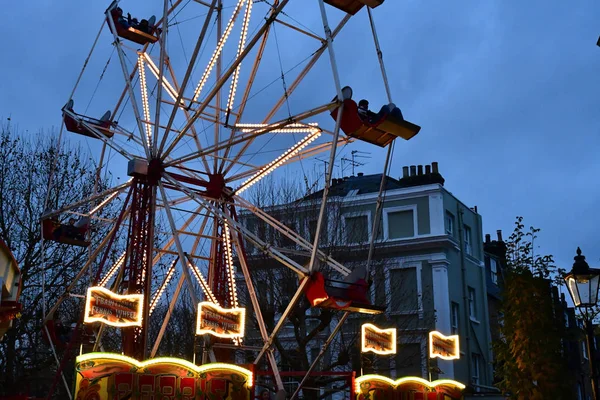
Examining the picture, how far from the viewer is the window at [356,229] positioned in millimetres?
30078

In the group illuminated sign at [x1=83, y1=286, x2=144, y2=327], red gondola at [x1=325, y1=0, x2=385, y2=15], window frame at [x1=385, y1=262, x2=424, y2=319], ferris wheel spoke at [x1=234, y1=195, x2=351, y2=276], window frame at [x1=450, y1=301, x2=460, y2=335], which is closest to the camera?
illuminated sign at [x1=83, y1=286, x2=144, y2=327]

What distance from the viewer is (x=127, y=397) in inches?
589

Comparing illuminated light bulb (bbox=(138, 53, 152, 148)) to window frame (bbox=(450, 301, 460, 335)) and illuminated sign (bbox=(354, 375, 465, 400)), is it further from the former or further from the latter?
window frame (bbox=(450, 301, 460, 335))

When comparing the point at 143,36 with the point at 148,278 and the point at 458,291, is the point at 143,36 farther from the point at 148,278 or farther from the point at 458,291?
the point at 458,291

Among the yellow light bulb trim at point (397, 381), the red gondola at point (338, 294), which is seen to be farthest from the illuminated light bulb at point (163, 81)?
the yellow light bulb trim at point (397, 381)

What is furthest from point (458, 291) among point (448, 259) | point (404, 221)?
point (404, 221)

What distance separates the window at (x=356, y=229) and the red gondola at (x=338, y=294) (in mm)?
14090

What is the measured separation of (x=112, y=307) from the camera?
50.3 feet

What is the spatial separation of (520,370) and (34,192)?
18.4 m

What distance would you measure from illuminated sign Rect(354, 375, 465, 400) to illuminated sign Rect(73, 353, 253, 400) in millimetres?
3832

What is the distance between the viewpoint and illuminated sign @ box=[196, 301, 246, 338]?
16031 millimetres

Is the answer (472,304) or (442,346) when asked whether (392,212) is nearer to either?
(472,304)

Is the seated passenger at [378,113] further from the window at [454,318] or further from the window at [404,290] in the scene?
the window at [454,318]

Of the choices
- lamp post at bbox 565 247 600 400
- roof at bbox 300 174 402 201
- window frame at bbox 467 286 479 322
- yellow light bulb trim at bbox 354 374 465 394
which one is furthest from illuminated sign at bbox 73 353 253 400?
window frame at bbox 467 286 479 322
